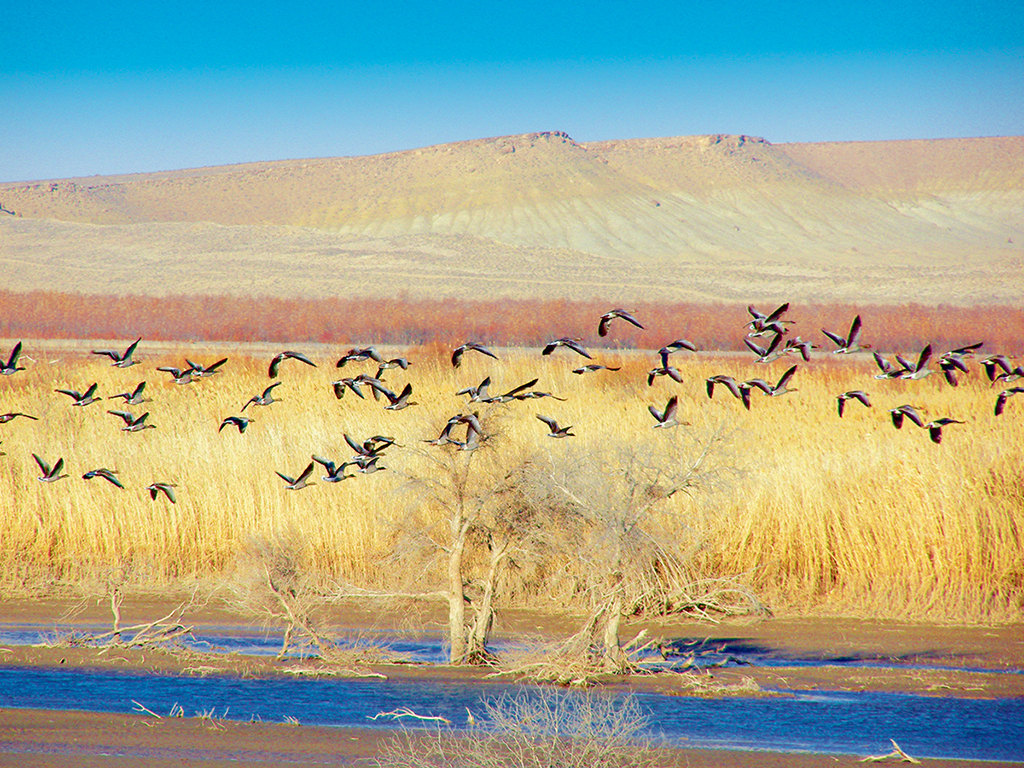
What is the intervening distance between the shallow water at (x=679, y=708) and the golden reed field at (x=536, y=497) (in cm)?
131

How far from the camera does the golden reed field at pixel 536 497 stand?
35.4 ft

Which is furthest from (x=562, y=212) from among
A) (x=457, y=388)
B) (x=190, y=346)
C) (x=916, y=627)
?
(x=916, y=627)

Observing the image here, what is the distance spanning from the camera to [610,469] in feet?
35.7

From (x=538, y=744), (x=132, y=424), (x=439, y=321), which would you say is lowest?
(x=538, y=744)

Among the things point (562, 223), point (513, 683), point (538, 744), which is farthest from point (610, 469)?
point (562, 223)

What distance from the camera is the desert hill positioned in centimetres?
7638

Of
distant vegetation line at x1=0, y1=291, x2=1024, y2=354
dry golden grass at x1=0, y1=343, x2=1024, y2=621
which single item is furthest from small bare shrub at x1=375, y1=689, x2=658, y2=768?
distant vegetation line at x1=0, y1=291, x2=1024, y2=354

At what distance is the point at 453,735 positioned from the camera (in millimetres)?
7258

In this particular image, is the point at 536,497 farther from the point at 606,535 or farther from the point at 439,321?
the point at 439,321

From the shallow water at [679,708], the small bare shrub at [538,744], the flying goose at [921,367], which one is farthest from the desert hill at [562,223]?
the small bare shrub at [538,744]

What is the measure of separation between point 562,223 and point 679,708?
12492cm

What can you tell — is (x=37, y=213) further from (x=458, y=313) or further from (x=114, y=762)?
(x=114, y=762)

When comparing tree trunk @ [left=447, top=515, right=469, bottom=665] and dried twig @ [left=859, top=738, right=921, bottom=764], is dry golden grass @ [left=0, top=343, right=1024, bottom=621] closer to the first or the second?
tree trunk @ [left=447, top=515, right=469, bottom=665]

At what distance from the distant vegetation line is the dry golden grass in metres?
23.8
